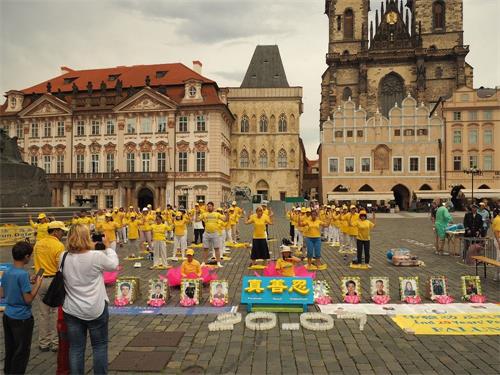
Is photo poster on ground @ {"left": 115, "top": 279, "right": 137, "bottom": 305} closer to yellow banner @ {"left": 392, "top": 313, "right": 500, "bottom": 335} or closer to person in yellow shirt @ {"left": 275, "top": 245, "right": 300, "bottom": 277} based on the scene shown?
person in yellow shirt @ {"left": 275, "top": 245, "right": 300, "bottom": 277}

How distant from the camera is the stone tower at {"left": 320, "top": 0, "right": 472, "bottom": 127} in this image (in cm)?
6688

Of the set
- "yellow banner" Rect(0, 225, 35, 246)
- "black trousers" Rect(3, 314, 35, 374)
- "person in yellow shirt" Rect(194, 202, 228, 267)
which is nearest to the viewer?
"black trousers" Rect(3, 314, 35, 374)

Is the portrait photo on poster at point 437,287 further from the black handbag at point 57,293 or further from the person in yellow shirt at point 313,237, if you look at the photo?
the black handbag at point 57,293

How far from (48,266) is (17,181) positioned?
66.4 ft

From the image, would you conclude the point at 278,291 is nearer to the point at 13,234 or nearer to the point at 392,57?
the point at 13,234

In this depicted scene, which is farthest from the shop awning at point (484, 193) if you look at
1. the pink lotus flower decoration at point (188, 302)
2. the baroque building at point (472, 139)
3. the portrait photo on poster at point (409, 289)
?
the pink lotus flower decoration at point (188, 302)

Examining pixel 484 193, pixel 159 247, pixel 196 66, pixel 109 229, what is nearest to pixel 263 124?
pixel 196 66

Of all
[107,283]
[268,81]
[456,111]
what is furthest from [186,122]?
[107,283]

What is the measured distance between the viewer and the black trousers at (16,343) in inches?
204

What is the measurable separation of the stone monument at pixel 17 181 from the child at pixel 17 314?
66.8 ft

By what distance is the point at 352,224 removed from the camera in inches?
631

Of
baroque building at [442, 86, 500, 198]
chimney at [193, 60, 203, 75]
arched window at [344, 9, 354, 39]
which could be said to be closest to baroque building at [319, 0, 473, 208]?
arched window at [344, 9, 354, 39]

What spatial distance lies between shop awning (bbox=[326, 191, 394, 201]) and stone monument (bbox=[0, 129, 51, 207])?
34639mm

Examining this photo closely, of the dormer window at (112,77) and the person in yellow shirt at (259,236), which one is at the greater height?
the dormer window at (112,77)
